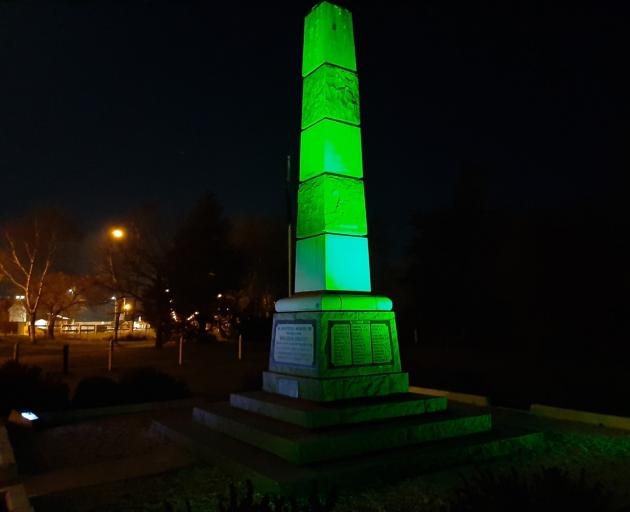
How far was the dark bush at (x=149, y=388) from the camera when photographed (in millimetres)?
9812

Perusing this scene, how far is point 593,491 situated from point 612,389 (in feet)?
26.3

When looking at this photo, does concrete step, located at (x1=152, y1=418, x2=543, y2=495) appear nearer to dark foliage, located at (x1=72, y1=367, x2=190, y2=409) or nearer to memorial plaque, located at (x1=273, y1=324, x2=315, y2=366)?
memorial plaque, located at (x1=273, y1=324, x2=315, y2=366)

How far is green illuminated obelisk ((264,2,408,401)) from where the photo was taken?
653 cm

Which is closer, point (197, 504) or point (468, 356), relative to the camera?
point (197, 504)

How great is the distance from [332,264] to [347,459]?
2502mm

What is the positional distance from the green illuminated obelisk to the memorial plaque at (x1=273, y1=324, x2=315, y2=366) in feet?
0.04

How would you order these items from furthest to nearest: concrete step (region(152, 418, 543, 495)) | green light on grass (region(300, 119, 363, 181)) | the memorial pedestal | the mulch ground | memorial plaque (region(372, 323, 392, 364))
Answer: green light on grass (region(300, 119, 363, 181)) < memorial plaque (region(372, 323, 392, 364)) < the memorial pedestal < concrete step (region(152, 418, 543, 495)) < the mulch ground

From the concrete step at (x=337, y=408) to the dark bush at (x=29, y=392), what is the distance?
3.86 metres

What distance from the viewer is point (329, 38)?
7402mm

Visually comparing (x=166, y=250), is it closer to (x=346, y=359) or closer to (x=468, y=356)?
(x=468, y=356)

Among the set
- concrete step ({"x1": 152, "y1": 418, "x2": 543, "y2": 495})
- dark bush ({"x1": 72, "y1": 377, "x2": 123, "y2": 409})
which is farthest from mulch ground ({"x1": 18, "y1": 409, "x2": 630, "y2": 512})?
dark bush ({"x1": 72, "y1": 377, "x2": 123, "y2": 409})

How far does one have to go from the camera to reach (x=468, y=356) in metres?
21.4

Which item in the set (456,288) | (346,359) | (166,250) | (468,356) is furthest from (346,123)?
(166,250)

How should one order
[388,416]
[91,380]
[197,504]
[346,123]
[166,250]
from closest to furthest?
1. [197,504]
2. [388,416]
3. [346,123]
4. [91,380]
5. [166,250]
